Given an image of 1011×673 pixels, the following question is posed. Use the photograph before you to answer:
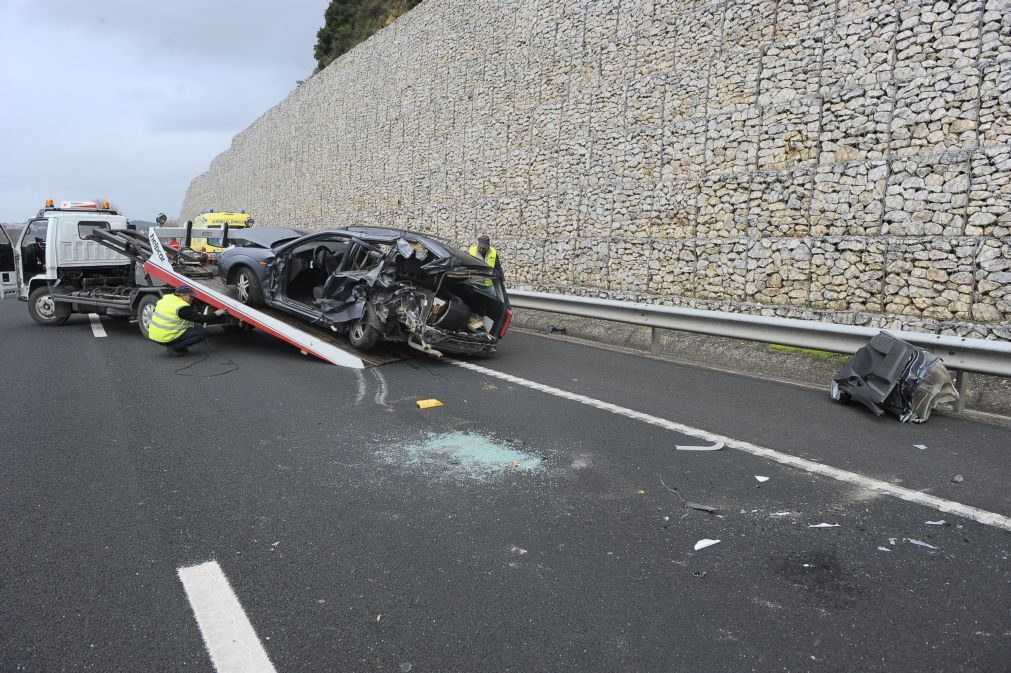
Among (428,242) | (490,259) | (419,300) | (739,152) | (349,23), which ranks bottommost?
(419,300)

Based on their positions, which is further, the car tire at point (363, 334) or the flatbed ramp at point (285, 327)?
the car tire at point (363, 334)

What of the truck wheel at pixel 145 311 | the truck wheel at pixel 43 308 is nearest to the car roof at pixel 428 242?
the truck wheel at pixel 145 311

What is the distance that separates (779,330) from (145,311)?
992 cm

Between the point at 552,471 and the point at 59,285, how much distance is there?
1193 centimetres

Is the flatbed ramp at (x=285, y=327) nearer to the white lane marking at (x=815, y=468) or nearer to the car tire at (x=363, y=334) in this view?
the car tire at (x=363, y=334)

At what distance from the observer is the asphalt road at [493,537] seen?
2.70 meters

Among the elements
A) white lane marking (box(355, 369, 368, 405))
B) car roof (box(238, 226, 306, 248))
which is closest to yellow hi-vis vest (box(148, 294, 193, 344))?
car roof (box(238, 226, 306, 248))

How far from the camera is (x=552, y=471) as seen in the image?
4.70 metres

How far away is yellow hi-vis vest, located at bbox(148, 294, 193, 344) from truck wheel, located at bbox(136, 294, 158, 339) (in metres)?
2.19

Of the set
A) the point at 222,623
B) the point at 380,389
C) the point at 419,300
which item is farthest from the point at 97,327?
the point at 222,623

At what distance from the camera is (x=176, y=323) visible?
8.85 metres

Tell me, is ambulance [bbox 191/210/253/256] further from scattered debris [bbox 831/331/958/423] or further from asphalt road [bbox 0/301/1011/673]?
scattered debris [bbox 831/331/958/423]

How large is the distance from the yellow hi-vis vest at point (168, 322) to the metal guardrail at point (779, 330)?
19.5 ft

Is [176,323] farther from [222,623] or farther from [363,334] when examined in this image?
[222,623]
